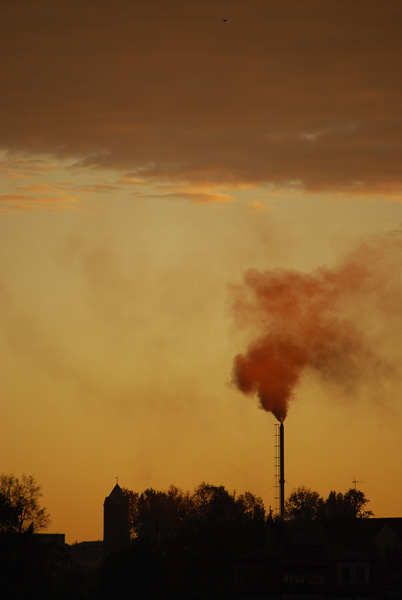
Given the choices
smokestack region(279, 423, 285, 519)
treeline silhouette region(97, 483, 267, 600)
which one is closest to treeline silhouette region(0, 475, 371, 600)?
treeline silhouette region(97, 483, 267, 600)

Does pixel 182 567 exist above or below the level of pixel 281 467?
below

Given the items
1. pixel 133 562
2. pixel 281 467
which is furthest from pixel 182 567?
pixel 281 467

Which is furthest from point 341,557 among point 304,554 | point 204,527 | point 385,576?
point 204,527

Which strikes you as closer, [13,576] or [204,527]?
[13,576]

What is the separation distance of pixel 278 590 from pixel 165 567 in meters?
20.1

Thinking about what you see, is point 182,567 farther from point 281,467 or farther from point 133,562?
point 281,467

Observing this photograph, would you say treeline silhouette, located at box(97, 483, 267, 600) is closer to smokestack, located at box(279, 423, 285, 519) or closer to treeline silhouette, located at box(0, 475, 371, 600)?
treeline silhouette, located at box(0, 475, 371, 600)

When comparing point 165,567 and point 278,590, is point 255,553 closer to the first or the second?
point 278,590

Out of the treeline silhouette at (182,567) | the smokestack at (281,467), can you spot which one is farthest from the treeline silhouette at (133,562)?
the smokestack at (281,467)

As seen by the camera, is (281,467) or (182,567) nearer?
(182,567)

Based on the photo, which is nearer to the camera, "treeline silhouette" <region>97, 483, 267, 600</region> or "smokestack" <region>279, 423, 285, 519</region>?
"treeline silhouette" <region>97, 483, 267, 600</region>

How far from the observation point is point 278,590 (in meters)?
107

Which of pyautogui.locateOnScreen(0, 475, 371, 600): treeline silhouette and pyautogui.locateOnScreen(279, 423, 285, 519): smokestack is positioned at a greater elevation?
pyautogui.locateOnScreen(279, 423, 285, 519): smokestack

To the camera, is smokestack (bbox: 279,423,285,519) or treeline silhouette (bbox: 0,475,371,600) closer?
treeline silhouette (bbox: 0,475,371,600)
